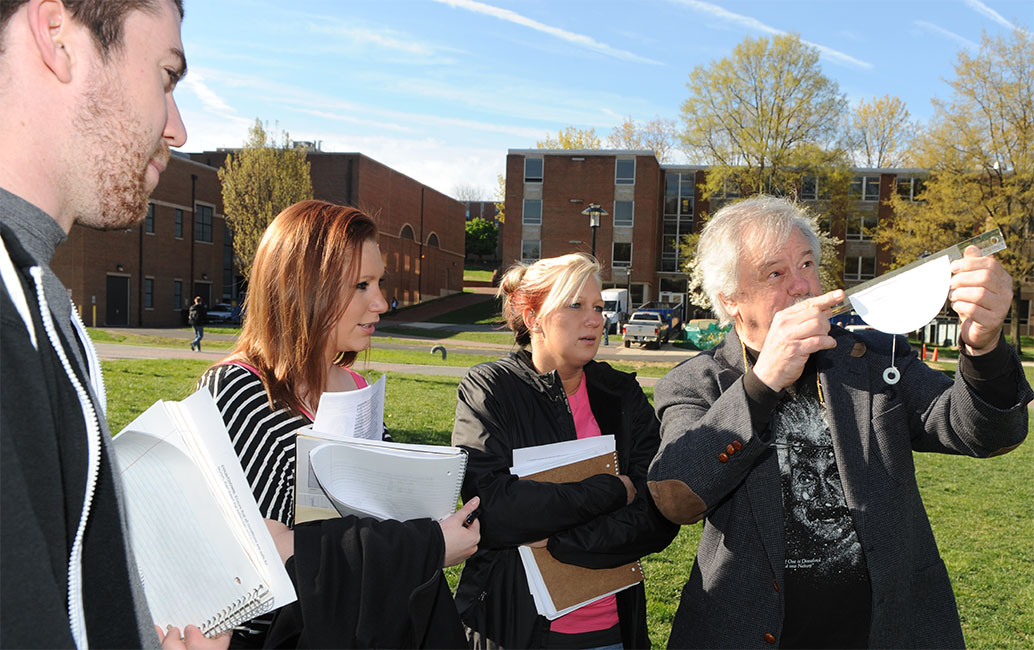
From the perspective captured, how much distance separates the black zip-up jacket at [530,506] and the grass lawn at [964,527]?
1.99m

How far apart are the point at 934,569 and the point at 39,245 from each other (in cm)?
263

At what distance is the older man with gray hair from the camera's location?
7.30 ft

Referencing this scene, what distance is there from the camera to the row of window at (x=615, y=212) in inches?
1922

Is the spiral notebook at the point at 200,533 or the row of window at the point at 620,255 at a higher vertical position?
the row of window at the point at 620,255

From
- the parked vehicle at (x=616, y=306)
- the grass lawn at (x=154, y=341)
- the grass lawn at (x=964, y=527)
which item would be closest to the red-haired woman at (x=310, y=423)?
the grass lawn at (x=964, y=527)

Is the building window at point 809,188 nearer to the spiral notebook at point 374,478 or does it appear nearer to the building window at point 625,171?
the building window at point 625,171

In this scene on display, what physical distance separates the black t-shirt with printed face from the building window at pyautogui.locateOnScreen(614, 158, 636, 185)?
47.9 meters

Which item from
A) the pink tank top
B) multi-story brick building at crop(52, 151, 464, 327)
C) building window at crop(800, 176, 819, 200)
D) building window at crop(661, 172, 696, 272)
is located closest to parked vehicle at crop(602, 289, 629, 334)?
building window at crop(661, 172, 696, 272)

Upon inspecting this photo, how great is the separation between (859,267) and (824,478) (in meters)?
52.4

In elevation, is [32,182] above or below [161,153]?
below

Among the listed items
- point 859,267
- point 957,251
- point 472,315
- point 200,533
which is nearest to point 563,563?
point 200,533

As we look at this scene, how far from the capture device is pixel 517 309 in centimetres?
346

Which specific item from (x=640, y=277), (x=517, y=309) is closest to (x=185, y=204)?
(x=640, y=277)

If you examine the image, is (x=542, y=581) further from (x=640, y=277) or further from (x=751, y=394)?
(x=640, y=277)
